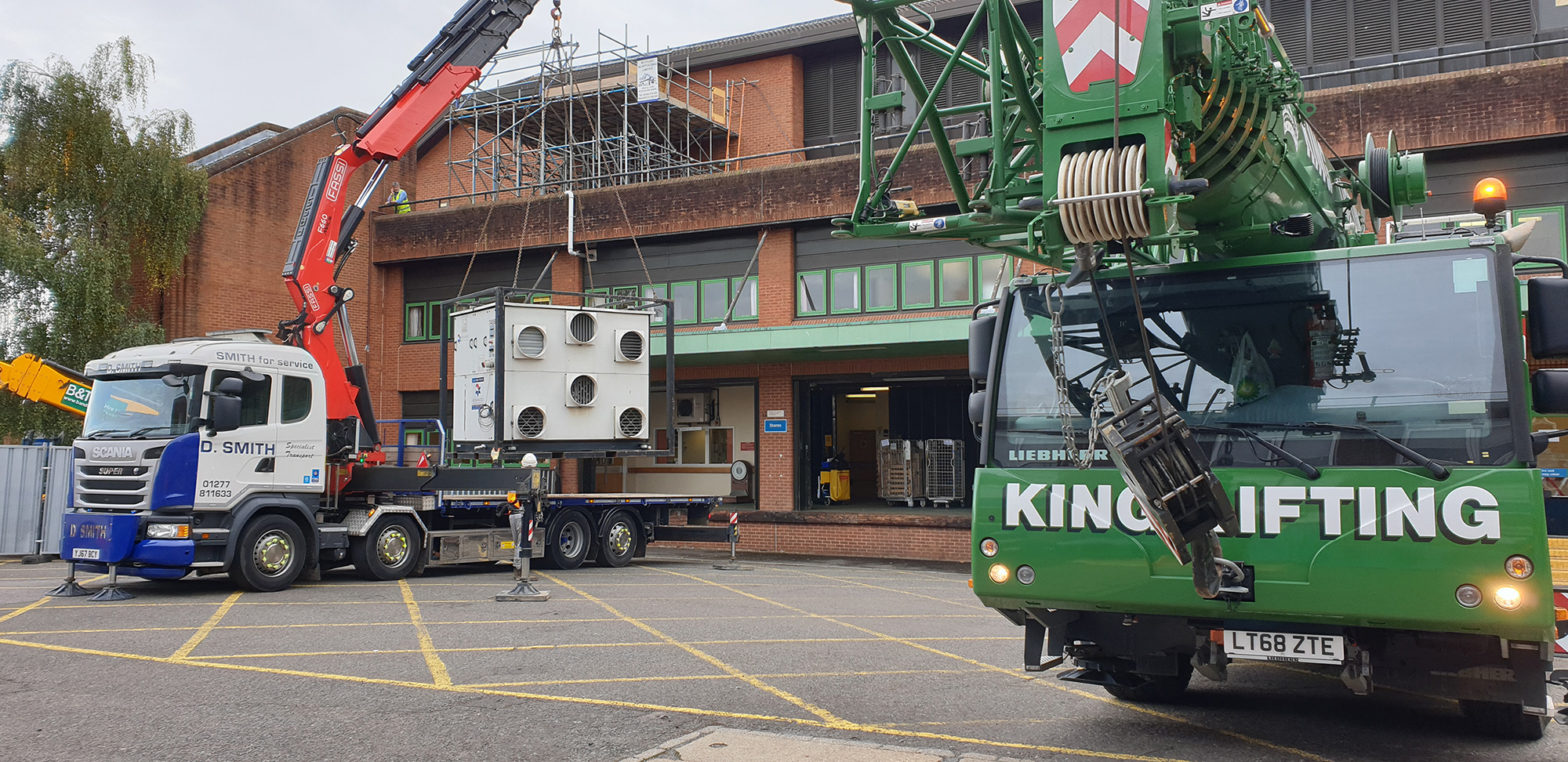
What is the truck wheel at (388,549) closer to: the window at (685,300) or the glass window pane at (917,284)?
the window at (685,300)

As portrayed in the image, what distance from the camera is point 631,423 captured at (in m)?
17.2

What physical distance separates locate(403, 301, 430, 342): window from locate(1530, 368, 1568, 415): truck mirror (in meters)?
22.9

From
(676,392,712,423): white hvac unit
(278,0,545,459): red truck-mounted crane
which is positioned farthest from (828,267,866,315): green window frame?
(278,0,545,459): red truck-mounted crane

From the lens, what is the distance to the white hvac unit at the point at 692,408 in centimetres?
2288

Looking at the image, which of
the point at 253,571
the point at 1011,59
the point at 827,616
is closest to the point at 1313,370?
the point at 1011,59

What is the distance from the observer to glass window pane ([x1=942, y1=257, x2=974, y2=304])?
19.7 metres

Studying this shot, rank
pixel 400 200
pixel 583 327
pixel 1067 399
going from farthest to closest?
pixel 400 200, pixel 583 327, pixel 1067 399

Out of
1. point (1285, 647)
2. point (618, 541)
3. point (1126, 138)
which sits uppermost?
point (1126, 138)

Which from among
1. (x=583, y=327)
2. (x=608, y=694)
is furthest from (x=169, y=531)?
(x=608, y=694)

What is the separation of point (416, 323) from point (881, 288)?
11074 millimetres

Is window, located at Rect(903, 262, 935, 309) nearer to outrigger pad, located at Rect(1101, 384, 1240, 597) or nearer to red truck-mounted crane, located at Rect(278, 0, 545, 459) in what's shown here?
red truck-mounted crane, located at Rect(278, 0, 545, 459)

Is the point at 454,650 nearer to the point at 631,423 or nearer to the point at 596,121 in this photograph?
the point at 631,423

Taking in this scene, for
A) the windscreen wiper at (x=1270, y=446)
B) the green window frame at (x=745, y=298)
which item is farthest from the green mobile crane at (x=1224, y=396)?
the green window frame at (x=745, y=298)

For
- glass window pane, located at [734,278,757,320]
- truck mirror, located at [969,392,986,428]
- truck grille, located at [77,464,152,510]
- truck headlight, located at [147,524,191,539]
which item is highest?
glass window pane, located at [734,278,757,320]
